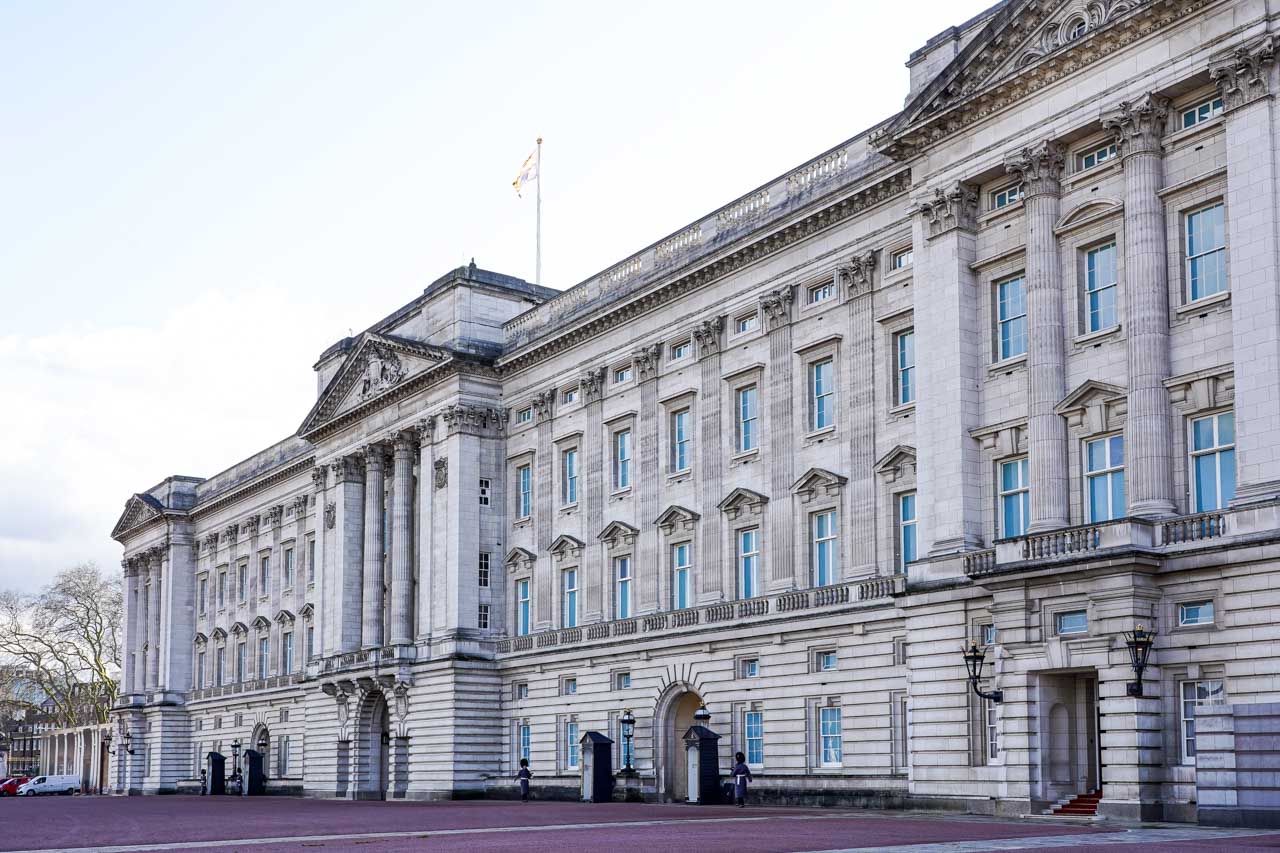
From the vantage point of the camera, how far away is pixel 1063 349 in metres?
40.2

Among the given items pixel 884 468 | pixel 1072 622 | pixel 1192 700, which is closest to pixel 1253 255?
pixel 1072 622

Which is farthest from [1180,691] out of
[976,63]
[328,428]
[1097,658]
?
[328,428]

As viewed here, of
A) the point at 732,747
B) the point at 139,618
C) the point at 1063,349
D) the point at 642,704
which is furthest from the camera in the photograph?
the point at 139,618

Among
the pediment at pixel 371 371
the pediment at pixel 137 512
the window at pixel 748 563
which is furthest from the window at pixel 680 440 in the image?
the pediment at pixel 137 512

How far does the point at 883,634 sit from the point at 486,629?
2571 cm

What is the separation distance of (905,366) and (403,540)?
3266cm

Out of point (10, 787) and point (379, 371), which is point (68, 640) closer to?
point (10, 787)

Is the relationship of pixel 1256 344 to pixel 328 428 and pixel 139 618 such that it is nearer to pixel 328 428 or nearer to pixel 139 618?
pixel 328 428

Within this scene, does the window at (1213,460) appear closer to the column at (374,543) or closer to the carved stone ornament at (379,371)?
the carved stone ornament at (379,371)

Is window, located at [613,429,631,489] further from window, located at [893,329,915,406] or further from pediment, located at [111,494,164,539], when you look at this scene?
pediment, located at [111,494,164,539]

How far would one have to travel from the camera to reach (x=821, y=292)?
51.7 metres

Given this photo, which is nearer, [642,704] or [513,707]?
[642,704]

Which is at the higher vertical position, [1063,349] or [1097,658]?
[1063,349]

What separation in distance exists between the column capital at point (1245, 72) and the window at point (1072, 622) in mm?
12133
